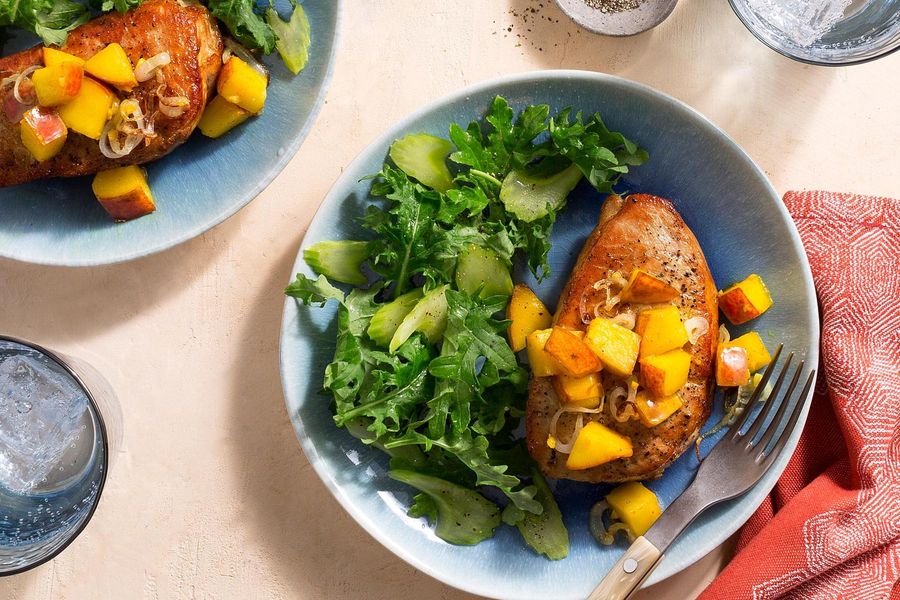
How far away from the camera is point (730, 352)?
8.80ft

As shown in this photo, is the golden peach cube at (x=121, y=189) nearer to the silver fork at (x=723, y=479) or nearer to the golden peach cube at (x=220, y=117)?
the golden peach cube at (x=220, y=117)

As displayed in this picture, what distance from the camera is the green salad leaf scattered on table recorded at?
2.70 meters

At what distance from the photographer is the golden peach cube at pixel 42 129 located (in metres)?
2.67

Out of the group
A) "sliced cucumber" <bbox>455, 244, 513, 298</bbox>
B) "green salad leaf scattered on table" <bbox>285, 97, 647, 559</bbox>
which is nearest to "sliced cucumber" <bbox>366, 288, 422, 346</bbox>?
"green salad leaf scattered on table" <bbox>285, 97, 647, 559</bbox>

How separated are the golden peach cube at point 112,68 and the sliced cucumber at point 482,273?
52.4 inches

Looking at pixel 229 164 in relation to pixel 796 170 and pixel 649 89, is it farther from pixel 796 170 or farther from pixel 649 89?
pixel 796 170

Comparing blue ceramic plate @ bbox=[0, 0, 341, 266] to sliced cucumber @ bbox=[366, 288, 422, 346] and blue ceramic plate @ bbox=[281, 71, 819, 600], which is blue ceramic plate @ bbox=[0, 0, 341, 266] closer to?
blue ceramic plate @ bbox=[281, 71, 819, 600]

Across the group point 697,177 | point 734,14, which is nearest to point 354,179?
point 697,177

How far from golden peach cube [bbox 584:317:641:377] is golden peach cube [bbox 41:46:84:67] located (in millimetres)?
2010

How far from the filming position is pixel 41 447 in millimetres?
3025

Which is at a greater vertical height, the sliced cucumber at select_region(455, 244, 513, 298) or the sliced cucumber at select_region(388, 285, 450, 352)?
the sliced cucumber at select_region(455, 244, 513, 298)

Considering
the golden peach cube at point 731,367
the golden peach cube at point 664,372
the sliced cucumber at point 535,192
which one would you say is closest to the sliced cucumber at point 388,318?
the sliced cucumber at point 535,192

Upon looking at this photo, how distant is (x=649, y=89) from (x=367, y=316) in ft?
4.39

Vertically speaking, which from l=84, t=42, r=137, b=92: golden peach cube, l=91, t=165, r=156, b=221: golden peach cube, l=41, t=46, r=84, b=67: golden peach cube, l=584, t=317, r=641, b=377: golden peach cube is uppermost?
l=584, t=317, r=641, b=377: golden peach cube
